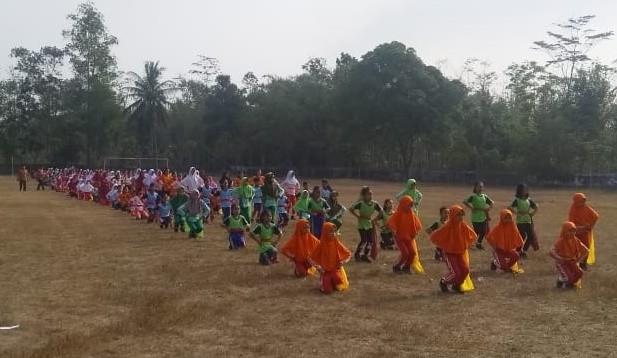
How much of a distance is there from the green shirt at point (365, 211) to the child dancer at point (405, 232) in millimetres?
1121

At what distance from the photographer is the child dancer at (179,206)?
19719mm

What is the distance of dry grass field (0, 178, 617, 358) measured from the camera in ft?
25.8

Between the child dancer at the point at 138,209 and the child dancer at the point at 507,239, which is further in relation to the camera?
the child dancer at the point at 138,209

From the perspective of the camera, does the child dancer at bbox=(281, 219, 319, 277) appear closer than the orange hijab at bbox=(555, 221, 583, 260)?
No

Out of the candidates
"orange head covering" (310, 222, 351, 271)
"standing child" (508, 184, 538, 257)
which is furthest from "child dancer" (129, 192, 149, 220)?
"orange head covering" (310, 222, 351, 271)

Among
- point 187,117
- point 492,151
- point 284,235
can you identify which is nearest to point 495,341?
point 284,235

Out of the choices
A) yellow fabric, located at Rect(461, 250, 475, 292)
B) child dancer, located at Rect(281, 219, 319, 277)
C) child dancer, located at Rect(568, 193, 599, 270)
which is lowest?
yellow fabric, located at Rect(461, 250, 475, 292)

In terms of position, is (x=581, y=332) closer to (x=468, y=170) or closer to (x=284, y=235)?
(x=284, y=235)

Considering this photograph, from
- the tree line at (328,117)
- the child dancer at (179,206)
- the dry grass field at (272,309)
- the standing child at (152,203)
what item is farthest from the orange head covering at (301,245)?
the tree line at (328,117)

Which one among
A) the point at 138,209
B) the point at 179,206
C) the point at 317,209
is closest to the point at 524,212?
the point at 317,209

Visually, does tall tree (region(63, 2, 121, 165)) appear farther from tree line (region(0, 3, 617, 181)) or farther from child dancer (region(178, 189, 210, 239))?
child dancer (region(178, 189, 210, 239))

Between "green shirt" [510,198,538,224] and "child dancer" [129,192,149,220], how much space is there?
13818mm

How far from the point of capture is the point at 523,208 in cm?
1439

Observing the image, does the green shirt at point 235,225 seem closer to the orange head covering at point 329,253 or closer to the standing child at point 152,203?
the orange head covering at point 329,253
